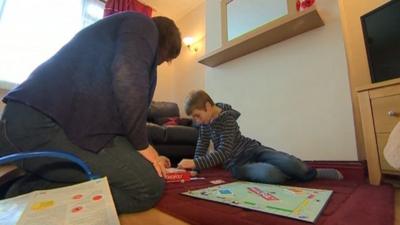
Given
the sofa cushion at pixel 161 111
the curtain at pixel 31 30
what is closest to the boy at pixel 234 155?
the sofa cushion at pixel 161 111

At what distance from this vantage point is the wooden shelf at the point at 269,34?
1.51 m

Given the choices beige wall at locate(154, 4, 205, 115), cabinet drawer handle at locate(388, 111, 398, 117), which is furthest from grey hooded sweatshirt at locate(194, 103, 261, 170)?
beige wall at locate(154, 4, 205, 115)

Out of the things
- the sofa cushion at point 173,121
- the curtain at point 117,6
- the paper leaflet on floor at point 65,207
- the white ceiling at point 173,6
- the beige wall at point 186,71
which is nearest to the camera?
the paper leaflet on floor at point 65,207

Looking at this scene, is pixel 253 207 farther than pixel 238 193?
No

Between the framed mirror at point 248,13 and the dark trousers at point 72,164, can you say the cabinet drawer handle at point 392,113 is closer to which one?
the framed mirror at point 248,13

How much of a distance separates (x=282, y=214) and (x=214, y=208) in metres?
0.19

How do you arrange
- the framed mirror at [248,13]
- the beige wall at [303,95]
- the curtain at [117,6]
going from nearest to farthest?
the beige wall at [303,95], the framed mirror at [248,13], the curtain at [117,6]

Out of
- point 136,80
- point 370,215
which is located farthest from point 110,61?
point 370,215

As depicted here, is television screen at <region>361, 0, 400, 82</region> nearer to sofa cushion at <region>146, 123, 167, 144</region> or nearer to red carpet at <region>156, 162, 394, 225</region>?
red carpet at <region>156, 162, 394, 225</region>

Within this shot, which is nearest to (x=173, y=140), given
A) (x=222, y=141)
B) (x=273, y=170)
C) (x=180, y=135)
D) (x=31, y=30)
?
(x=180, y=135)

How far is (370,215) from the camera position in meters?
0.62

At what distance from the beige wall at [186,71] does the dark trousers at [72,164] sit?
83.7 inches

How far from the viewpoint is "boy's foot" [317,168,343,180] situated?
4.02ft

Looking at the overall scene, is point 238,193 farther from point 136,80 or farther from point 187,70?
point 187,70
